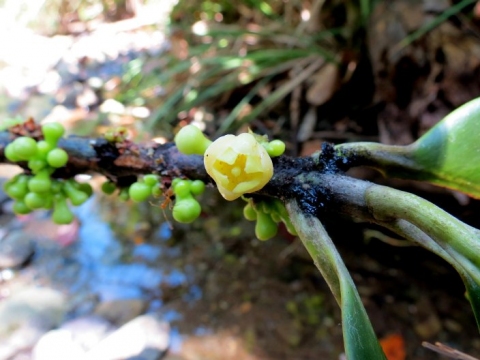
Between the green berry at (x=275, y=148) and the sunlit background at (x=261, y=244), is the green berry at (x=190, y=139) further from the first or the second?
the sunlit background at (x=261, y=244)

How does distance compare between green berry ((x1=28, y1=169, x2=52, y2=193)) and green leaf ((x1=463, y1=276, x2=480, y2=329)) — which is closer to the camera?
green leaf ((x1=463, y1=276, x2=480, y2=329))

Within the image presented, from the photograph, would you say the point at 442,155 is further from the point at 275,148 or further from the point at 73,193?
the point at 73,193

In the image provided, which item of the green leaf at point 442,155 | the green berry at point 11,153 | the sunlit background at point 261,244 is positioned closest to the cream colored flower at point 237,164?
the green leaf at point 442,155

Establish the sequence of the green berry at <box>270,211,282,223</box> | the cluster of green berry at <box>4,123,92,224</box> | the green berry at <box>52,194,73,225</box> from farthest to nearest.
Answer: the green berry at <box>52,194,73,225</box>
the cluster of green berry at <box>4,123,92,224</box>
the green berry at <box>270,211,282,223</box>

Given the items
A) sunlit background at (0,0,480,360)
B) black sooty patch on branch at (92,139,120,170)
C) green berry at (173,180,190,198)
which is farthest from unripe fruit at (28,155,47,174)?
sunlit background at (0,0,480,360)

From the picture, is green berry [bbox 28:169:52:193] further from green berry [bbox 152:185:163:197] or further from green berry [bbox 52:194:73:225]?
green berry [bbox 152:185:163:197]

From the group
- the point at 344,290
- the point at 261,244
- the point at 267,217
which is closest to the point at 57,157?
the point at 267,217
